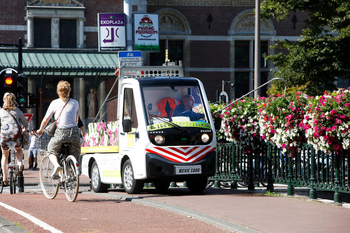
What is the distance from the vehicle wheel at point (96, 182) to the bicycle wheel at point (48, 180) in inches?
86.6

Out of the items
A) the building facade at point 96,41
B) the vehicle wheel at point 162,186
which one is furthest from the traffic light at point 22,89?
the building facade at point 96,41

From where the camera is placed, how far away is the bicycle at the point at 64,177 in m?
9.16

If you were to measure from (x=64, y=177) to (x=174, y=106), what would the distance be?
2700 millimetres

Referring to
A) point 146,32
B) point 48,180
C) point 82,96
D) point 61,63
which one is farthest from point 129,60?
point 82,96

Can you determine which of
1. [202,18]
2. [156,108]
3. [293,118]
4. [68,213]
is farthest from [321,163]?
[202,18]

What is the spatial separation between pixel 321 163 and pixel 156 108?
3215mm

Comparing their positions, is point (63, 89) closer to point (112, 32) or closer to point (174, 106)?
point (174, 106)

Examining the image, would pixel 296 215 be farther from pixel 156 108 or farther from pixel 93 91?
pixel 93 91

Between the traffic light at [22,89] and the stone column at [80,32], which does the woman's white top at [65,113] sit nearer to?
the traffic light at [22,89]

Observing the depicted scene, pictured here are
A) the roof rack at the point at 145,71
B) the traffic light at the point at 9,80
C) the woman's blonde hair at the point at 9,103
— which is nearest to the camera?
the woman's blonde hair at the point at 9,103

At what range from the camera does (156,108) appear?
10.9 meters

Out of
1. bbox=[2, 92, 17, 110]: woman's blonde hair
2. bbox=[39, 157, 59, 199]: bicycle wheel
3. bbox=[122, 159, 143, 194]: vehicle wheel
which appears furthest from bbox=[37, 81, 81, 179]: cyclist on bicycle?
bbox=[2, 92, 17, 110]: woman's blonde hair

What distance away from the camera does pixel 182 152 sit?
10617mm

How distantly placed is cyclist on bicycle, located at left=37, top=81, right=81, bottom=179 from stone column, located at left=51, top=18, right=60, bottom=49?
92.2 ft
